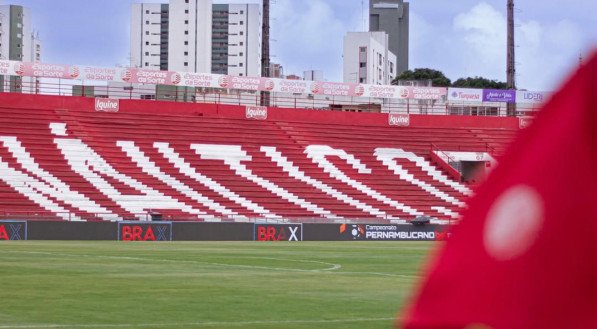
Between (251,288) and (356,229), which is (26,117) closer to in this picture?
(356,229)

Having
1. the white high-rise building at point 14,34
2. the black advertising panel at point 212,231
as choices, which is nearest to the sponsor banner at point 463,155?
the black advertising panel at point 212,231

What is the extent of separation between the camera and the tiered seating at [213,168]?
5206 centimetres

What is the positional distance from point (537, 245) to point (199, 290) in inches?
638

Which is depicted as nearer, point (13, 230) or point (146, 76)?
point (13, 230)

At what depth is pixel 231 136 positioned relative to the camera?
61875mm

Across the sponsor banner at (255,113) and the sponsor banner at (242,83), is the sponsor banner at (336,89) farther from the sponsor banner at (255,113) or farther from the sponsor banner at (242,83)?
the sponsor banner at (255,113)

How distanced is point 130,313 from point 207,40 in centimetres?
18587

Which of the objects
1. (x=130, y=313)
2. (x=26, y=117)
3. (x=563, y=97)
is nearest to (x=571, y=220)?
(x=563, y=97)

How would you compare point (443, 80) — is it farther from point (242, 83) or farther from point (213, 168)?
point (213, 168)

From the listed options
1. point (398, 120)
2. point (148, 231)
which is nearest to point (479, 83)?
point (398, 120)

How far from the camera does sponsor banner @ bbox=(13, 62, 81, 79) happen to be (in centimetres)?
6219

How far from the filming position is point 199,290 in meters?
17.8

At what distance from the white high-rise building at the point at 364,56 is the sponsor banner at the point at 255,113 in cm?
8275

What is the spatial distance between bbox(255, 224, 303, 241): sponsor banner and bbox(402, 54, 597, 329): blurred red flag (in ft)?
149
